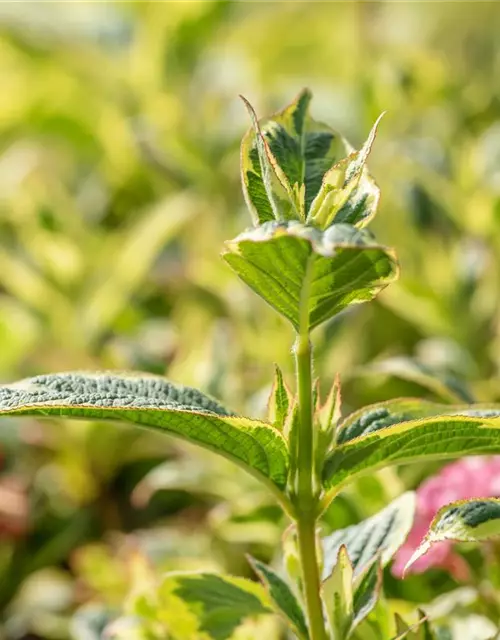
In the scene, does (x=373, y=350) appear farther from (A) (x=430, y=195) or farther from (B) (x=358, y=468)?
(B) (x=358, y=468)

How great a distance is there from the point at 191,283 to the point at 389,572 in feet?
2.34

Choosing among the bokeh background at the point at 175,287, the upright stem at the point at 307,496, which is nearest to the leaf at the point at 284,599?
the upright stem at the point at 307,496

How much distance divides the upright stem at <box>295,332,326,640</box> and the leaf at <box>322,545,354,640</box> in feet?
0.04

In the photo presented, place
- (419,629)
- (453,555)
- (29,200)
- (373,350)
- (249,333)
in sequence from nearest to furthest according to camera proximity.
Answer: (419,629) < (453,555) < (249,333) < (373,350) < (29,200)

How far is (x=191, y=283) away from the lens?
1.44 meters

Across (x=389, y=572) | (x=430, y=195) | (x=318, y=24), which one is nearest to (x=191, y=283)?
(x=430, y=195)

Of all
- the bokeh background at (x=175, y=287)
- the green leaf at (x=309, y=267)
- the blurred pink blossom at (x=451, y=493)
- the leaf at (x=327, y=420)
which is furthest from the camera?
the bokeh background at (x=175, y=287)

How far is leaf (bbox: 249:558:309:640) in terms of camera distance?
1.87ft

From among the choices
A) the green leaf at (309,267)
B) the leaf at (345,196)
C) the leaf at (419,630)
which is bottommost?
the leaf at (419,630)

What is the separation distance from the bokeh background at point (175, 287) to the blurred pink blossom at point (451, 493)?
21mm

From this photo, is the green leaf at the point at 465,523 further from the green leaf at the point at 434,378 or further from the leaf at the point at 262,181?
the green leaf at the point at 434,378

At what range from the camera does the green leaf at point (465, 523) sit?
48 centimetres

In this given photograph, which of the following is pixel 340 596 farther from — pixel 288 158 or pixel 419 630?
pixel 288 158

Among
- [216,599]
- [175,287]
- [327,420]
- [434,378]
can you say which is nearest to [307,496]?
[327,420]
